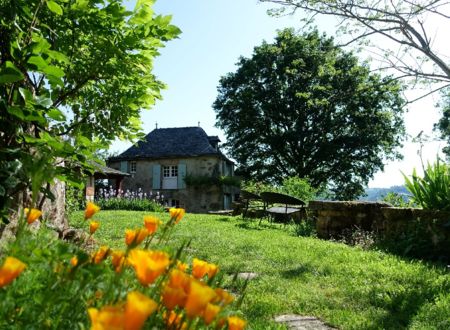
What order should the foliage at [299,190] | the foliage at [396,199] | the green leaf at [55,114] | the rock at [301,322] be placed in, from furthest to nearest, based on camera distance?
the foliage at [299,190] → the foliage at [396,199] → the rock at [301,322] → the green leaf at [55,114]

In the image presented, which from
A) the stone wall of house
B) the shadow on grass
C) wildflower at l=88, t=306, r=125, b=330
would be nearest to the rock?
the shadow on grass

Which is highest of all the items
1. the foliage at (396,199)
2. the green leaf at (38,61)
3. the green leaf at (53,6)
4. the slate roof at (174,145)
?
the slate roof at (174,145)

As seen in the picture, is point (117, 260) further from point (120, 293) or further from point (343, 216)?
point (343, 216)

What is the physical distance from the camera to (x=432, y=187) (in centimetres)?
748

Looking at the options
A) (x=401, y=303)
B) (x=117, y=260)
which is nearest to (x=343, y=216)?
(x=401, y=303)

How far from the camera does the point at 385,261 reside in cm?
559

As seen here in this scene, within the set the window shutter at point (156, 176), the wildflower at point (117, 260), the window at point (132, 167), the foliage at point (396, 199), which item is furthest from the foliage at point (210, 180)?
the wildflower at point (117, 260)

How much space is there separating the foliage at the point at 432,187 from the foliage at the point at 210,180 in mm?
20284

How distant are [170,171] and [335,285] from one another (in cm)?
2718

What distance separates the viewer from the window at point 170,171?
3084 centimetres

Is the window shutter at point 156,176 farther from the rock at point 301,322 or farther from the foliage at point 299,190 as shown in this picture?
the rock at point 301,322

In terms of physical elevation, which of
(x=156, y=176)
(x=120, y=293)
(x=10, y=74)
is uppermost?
(x=156, y=176)

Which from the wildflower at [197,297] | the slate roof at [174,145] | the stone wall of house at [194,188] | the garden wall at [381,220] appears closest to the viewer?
the wildflower at [197,297]

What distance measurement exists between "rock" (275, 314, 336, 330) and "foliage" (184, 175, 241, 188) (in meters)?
→ 24.7
